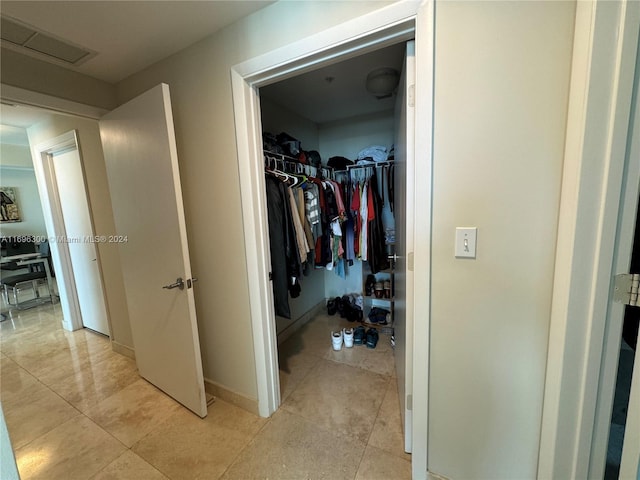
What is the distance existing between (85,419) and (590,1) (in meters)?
Answer: 3.11

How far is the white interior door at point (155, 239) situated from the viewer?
4.58 feet

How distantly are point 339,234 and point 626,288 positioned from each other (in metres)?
1.83

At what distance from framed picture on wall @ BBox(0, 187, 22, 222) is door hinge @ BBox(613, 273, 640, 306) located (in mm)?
8025

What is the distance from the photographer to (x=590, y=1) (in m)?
0.68

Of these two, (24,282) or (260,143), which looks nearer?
(260,143)

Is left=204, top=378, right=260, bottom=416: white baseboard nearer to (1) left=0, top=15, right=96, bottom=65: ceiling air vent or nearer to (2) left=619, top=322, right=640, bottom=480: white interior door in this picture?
(2) left=619, top=322, right=640, bottom=480: white interior door

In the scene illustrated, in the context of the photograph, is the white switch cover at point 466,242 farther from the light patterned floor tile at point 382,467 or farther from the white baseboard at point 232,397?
the white baseboard at point 232,397

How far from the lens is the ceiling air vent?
1208mm

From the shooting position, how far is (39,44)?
1337 mm

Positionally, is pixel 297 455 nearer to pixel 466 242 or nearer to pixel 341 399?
pixel 341 399

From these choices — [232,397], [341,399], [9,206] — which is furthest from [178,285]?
[9,206]

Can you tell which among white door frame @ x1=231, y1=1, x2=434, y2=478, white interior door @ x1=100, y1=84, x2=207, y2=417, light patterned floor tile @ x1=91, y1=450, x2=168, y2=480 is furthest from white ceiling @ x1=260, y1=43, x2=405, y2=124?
light patterned floor tile @ x1=91, y1=450, x2=168, y2=480

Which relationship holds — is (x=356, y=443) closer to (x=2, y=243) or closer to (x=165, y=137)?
(x=165, y=137)

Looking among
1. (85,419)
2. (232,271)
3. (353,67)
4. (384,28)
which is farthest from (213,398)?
(353,67)
